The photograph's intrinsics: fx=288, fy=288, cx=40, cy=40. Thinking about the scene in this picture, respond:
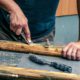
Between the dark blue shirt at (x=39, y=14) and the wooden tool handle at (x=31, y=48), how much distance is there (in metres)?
0.19

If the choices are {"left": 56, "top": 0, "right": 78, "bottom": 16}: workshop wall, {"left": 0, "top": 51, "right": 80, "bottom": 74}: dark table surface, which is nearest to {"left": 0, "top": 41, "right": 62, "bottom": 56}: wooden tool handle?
{"left": 0, "top": 51, "right": 80, "bottom": 74}: dark table surface

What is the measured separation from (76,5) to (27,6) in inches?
30.7

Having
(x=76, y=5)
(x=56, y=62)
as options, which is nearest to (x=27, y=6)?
(x=56, y=62)

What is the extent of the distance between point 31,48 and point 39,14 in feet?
0.74

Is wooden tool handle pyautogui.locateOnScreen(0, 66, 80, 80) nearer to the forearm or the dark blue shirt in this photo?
the forearm

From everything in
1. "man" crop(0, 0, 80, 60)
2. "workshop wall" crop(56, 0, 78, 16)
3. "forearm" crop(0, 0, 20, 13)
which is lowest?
"workshop wall" crop(56, 0, 78, 16)

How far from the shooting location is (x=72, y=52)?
0.90 meters

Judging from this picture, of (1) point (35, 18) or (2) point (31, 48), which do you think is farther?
(1) point (35, 18)

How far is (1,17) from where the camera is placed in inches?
43.6

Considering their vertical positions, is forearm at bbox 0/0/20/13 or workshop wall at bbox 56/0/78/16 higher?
forearm at bbox 0/0/20/13

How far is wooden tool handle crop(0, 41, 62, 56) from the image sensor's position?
91 cm

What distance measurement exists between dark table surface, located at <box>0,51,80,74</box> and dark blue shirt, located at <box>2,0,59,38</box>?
228 millimetres

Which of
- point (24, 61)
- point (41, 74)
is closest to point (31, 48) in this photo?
point (24, 61)

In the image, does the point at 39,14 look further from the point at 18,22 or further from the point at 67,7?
the point at 67,7
